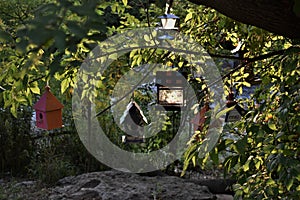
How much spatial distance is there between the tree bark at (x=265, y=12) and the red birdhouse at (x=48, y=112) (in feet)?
5.68

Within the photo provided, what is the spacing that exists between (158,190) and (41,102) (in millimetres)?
1430

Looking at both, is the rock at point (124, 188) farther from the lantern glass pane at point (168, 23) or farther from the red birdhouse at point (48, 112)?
the lantern glass pane at point (168, 23)

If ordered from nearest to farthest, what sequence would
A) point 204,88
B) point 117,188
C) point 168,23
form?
point 204,88 → point 168,23 → point 117,188

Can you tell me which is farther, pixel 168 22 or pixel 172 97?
pixel 172 97

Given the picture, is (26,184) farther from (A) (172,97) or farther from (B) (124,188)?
Answer: (A) (172,97)

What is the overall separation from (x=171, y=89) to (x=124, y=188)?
3.64 feet

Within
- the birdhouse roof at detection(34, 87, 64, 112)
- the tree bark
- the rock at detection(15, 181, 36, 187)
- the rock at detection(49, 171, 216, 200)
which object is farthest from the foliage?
the rock at detection(15, 181, 36, 187)

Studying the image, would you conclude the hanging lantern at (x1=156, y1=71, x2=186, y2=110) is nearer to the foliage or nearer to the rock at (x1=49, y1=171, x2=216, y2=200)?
the foliage

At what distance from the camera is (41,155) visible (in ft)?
14.6

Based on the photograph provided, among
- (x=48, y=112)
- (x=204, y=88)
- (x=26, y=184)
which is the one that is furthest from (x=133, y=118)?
(x=26, y=184)

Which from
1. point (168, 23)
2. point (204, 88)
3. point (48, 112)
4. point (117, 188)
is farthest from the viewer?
point (117, 188)

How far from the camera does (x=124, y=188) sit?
3.62m

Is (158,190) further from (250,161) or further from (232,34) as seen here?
(250,161)

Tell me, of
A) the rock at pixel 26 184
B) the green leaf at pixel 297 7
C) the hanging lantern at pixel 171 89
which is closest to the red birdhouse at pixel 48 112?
the hanging lantern at pixel 171 89
